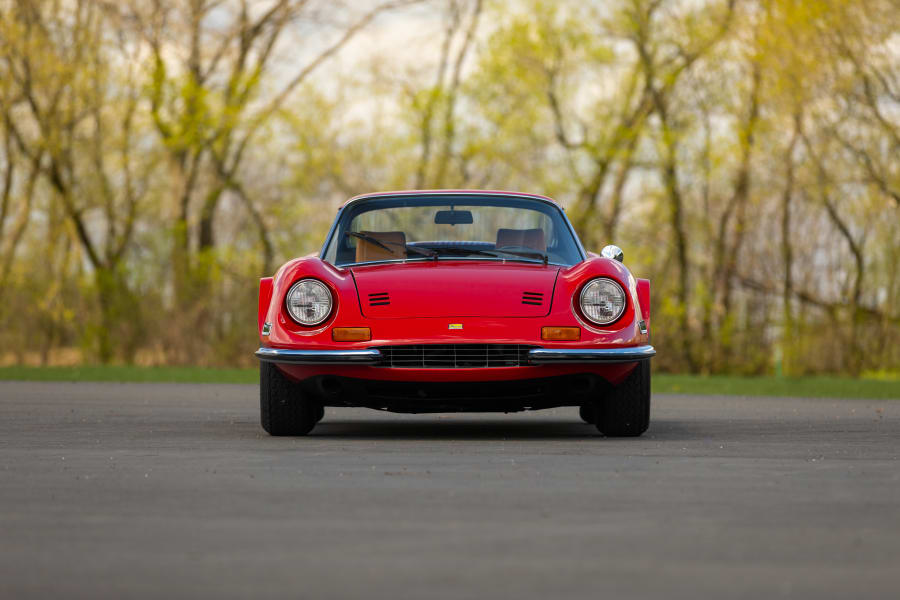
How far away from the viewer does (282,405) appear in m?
9.37

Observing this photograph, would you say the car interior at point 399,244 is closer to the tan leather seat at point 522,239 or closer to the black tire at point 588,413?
the tan leather seat at point 522,239

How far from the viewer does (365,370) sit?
8.93 m

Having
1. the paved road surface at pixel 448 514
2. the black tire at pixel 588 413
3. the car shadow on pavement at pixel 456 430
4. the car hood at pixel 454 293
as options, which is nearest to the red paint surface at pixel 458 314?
the car hood at pixel 454 293

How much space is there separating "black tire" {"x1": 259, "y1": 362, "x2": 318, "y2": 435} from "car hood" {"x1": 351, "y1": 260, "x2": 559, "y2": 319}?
77 centimetres

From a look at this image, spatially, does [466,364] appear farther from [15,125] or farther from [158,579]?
[15,125]

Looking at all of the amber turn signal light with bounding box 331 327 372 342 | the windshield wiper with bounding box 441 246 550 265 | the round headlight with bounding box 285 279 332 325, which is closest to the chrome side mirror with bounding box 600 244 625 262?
the windshield wiper with bounding box 441 246 550 265

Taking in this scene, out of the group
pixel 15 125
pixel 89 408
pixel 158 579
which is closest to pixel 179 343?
pixel 15 125

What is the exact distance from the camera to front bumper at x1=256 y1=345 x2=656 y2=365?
881cm

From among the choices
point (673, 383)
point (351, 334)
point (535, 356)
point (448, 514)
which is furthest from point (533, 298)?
point (673, 383)

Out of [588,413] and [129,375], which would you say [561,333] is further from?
[129,375]

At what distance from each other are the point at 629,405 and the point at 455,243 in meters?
1.90

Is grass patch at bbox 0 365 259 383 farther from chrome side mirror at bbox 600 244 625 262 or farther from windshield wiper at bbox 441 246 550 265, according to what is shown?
chrome side mirror at bbox 600 244 625 262

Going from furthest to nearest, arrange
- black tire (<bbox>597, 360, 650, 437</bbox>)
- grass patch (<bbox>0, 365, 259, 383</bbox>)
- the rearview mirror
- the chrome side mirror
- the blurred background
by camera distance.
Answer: the blurred background < grass patch (<bbox>0, 365, 259, 383</bbox>) < the rearview mirror < the chrome side mirror < black tire (<bbox>597, 360, 650, 437</bbox>)

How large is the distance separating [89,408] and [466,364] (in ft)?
17.8
